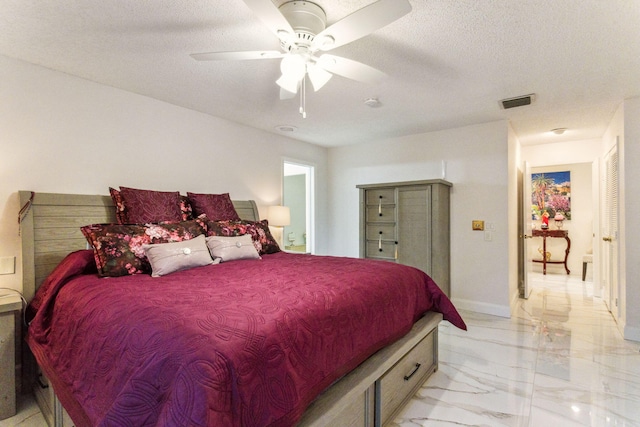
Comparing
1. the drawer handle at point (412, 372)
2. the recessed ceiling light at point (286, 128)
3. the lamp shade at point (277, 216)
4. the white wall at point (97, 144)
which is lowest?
the drawer handle at point (412, 372)

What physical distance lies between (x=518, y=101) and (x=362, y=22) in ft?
7.75

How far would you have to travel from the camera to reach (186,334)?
1075 millimetres

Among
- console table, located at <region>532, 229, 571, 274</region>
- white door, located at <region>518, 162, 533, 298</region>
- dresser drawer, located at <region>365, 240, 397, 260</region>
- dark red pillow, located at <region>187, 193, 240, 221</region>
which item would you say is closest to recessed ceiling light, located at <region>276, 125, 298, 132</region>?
dark red pillow, located at <region>187, 193, 240, 221</region>

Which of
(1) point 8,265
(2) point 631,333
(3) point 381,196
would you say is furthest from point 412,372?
(1) point 8,265

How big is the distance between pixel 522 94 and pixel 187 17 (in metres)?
2.85

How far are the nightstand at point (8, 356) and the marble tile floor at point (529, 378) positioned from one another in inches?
3.5

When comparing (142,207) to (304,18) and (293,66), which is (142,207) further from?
(304,18)

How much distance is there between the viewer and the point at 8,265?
224 cm

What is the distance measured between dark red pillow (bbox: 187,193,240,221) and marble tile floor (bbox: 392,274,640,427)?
2.23m

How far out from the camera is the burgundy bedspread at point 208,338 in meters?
0.97

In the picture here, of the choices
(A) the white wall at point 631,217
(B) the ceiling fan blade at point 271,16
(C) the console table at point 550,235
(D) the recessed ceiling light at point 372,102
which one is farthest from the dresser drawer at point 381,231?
(C) the console table at point 550,235

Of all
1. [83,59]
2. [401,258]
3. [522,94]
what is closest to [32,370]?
[83,59]

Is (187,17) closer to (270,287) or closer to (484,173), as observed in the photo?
(270,287)

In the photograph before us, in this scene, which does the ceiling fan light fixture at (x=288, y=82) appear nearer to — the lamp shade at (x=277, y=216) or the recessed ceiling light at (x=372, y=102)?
the recessed ceiling light at (x=372, y=102)
